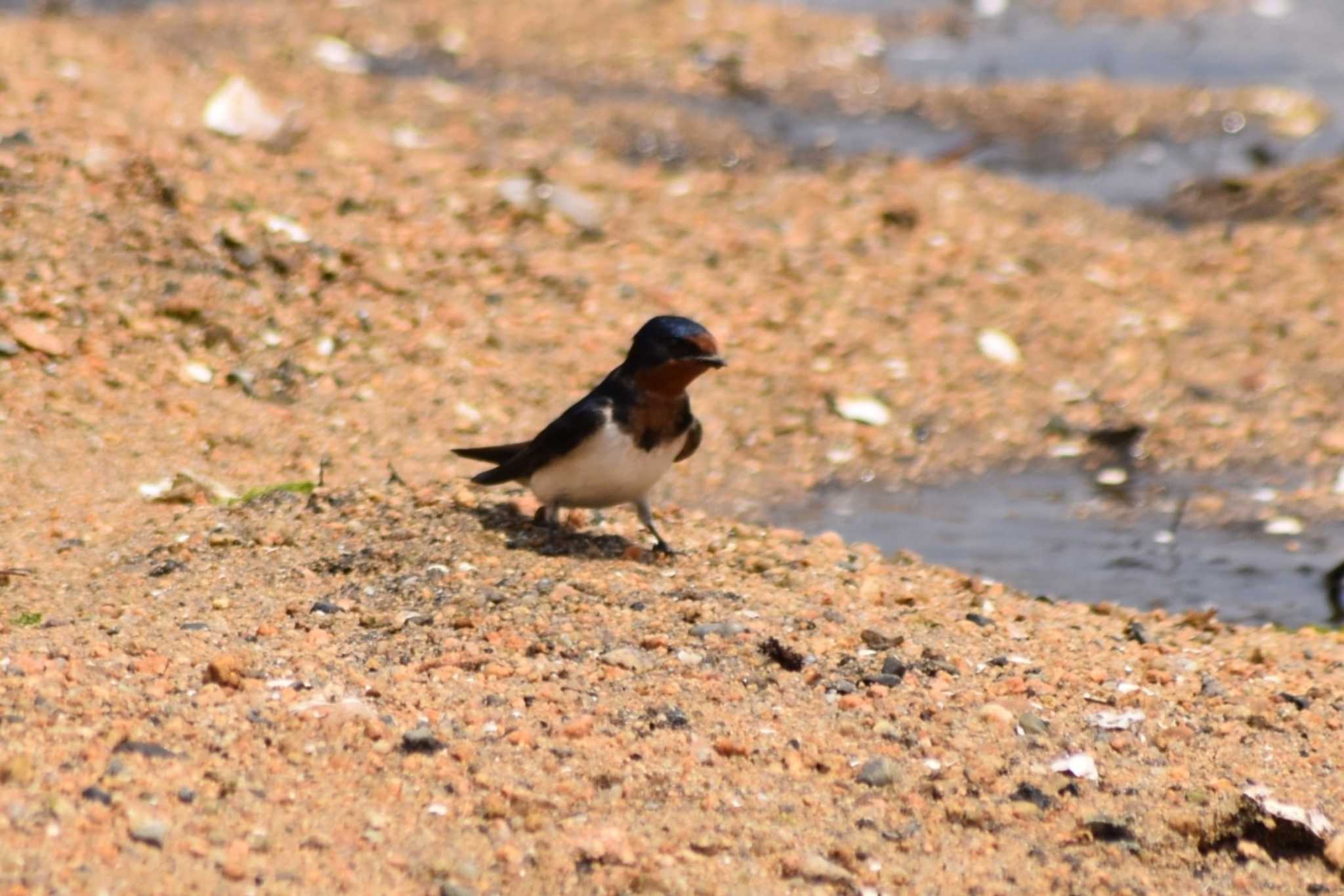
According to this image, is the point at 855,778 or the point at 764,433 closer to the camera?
the point at 855,778

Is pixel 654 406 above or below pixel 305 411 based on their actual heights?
above

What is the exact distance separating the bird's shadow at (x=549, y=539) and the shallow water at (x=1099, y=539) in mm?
1320

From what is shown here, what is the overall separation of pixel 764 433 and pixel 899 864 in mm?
3862

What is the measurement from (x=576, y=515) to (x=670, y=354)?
2.72 feet

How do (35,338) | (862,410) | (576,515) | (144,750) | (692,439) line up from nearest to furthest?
(144,750)
(692,439)
(576,515)
(35,338)
(862,410)

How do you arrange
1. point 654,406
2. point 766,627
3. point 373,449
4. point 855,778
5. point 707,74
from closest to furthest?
point 855,778, point 766,627, point 654,406, point 373,449, point 707,74

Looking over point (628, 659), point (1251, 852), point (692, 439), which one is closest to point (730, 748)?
point (628, 659)

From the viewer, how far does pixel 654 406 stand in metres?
5.34

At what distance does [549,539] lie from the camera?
5.43 m

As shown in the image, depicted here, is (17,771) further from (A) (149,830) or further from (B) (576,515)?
(B) (576,515)

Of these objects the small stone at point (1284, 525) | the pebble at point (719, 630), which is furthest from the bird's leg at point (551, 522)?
the small stone at point (1284, 525)

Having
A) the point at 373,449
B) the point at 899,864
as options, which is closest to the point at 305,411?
the point at 373,449

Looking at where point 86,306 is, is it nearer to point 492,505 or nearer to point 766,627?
point 492,505

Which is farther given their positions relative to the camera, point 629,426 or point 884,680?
point 629,426
